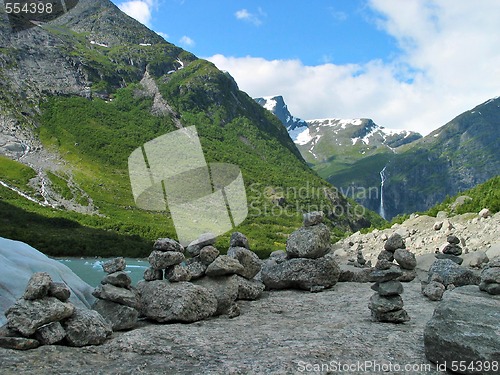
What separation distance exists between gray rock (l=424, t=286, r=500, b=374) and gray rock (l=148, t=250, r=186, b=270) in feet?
31.3

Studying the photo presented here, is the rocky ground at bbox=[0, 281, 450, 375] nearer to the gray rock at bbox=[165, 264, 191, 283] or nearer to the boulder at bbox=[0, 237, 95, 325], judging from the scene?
the gray rock at bbox=[165, 264, 191, 283]

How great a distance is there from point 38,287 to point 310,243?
43.6ft

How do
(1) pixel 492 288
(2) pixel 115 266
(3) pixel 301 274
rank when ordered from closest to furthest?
(1) pixel 492 288
(2) pixel 115 266
(3) pixel 301 274

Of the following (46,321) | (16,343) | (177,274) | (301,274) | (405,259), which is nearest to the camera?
(16,343)

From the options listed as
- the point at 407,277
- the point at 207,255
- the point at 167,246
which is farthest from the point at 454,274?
the point at 167,246

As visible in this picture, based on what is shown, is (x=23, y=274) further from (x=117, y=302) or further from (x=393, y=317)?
(x=393, y=317)

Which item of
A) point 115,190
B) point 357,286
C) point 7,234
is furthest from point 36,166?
point 357,286

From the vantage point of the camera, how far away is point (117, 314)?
43.3 feet

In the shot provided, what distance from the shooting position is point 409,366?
9.47 meters

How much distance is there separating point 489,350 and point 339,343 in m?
3.68

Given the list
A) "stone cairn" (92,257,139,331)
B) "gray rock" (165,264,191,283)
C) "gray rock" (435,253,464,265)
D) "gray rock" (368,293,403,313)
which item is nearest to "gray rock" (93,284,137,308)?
"stone cairn" (92,257,139,331)

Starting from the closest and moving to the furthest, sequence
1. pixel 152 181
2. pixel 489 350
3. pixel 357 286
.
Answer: pixel 489 350
pixel 152 181
pixel 357 286

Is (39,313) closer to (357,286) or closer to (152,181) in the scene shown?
(152,181)

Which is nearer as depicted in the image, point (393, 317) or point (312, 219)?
point (393, 317)
